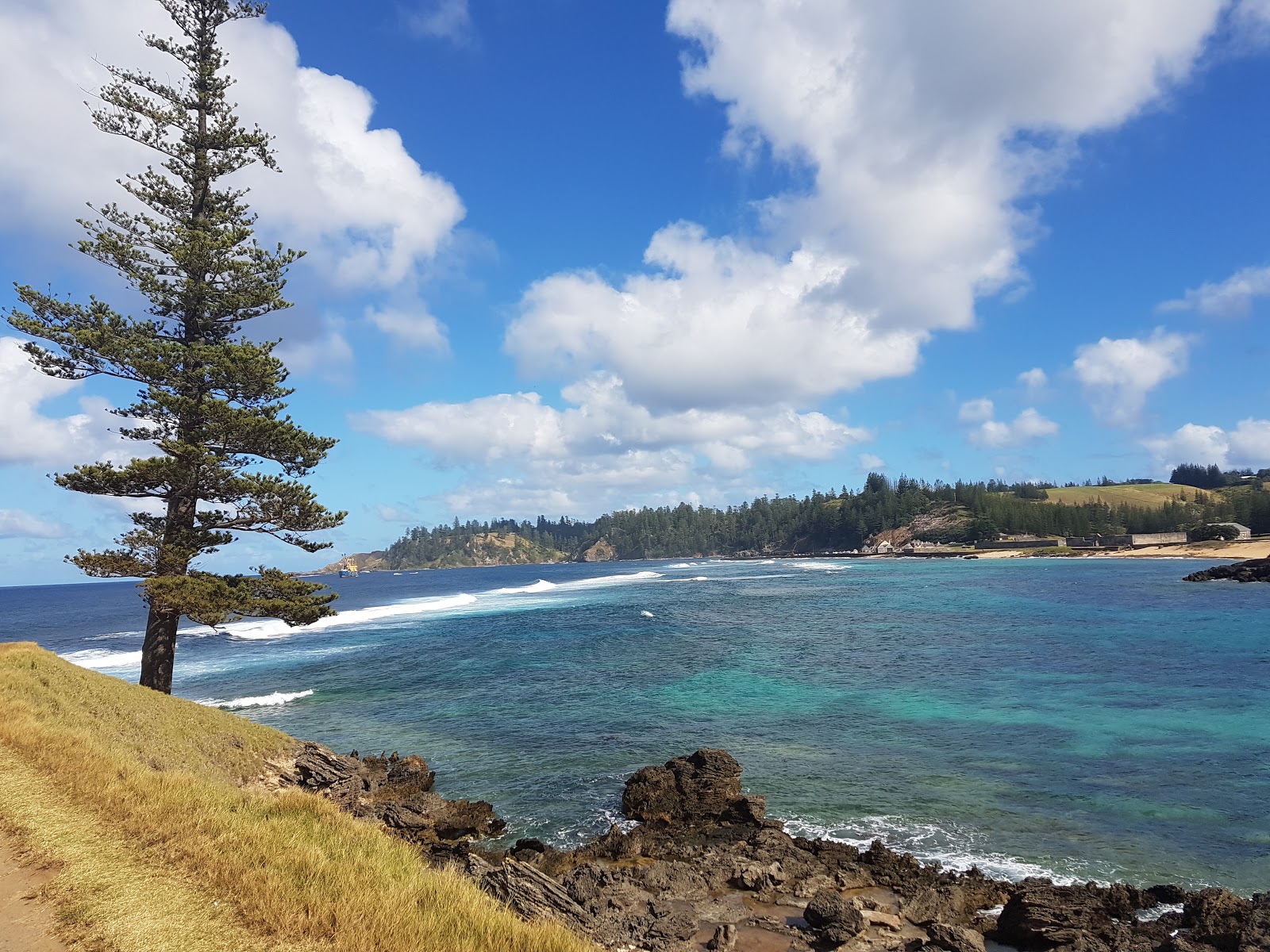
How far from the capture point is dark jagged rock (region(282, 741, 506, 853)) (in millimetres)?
17531

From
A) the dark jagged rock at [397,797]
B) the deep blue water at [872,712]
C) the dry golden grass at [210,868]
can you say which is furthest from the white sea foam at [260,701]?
the dry golden grass at [210,868]

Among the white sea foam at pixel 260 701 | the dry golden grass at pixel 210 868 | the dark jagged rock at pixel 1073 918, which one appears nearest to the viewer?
the dry golden grass at pixel 210 868

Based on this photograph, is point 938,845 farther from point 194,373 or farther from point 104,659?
point 104,659

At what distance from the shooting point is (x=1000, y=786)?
1986 centimetres

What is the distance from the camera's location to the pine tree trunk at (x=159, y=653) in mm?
23438

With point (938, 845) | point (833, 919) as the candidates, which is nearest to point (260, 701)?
point (833, 919)

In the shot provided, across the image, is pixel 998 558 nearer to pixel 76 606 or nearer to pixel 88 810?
pixel 88 810

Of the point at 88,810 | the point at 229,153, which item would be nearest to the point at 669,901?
the point at 88,810

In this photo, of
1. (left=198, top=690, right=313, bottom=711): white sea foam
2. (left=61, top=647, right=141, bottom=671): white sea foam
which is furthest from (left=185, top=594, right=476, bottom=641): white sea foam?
(left=198, top=690, right=313, bottom=711): white sea foam

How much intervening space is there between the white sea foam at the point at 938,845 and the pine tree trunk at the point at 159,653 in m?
21.6

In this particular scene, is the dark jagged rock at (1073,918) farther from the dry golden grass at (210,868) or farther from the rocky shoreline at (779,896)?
the dry golden grass at (210,868)

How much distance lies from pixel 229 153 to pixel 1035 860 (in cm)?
3559

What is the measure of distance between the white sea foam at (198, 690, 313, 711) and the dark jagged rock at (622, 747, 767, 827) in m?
23.7

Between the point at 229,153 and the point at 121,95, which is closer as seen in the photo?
the point at 121,95
